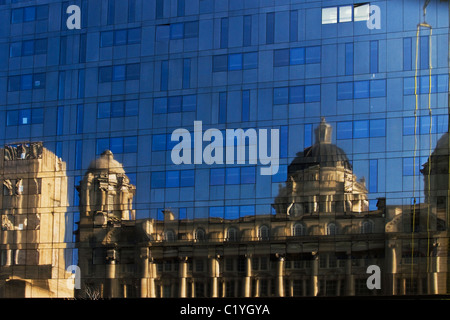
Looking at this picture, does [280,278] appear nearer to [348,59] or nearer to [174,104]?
[174,104]

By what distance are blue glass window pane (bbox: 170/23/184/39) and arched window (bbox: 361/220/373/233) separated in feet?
38.7

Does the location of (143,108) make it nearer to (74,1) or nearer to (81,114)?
(81,114)

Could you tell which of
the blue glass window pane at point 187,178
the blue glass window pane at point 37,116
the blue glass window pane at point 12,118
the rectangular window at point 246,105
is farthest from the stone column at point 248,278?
the blue glass window pane at point 12,118

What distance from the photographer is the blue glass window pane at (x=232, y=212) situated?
3625 centimetres

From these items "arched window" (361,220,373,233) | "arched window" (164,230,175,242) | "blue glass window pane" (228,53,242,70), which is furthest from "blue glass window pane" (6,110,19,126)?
"arched window" (361,220,373,233)

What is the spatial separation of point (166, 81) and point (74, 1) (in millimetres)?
6292

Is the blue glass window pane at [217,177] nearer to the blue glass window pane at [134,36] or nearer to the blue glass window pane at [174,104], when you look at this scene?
the blue glass window pane at [174,104]

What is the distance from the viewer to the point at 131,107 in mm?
38562

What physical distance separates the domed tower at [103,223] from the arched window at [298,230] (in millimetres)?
7230

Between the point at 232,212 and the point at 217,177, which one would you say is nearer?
the point at 232,212

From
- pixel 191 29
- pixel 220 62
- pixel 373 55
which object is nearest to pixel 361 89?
pixel 373 55

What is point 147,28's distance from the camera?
3900 centimetres

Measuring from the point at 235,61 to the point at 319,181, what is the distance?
657cm
